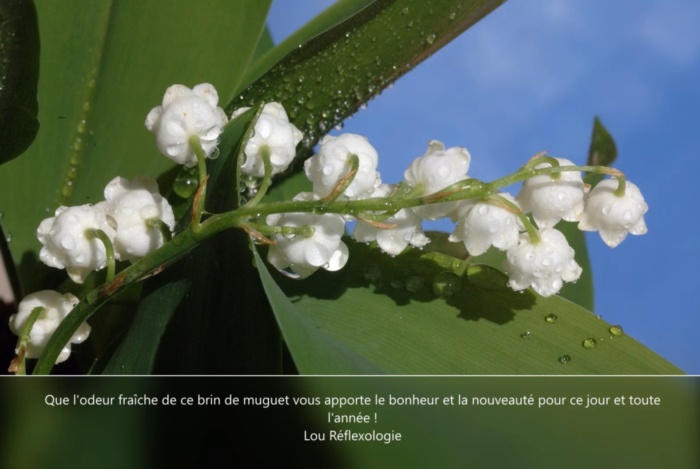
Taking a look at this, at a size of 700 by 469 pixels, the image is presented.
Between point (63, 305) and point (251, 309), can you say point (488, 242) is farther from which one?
point (63, 305)

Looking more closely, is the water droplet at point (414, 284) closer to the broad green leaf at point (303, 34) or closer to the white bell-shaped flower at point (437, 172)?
the white bell-shaped flower at point (437, 172)

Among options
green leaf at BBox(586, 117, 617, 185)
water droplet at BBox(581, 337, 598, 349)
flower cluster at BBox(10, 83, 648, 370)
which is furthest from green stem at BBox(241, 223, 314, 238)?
green leaf at BBox(586, 117, 617, 185)

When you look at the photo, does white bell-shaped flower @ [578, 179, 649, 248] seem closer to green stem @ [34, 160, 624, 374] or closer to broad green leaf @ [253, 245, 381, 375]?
green stem @ [34, 160, 624, 374]

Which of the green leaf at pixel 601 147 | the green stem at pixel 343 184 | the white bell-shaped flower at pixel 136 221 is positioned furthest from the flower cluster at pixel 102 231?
the green leaf at pixel 601 147

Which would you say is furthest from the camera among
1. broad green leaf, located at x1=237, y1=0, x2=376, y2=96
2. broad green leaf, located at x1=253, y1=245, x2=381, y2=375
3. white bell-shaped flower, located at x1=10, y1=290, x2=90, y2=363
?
broad green leaf, located at x1=237, y1=0, x2=376, y2=96

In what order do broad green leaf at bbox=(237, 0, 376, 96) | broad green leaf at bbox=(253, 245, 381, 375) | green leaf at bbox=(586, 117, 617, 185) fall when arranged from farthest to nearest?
1. green leaf at bbox=(586, 117, 617, 185)
2. broad green leaf at bbox=(237, 0, 376, 96)
3. broad green leaf at bbox=(253, 245, 381, 375)

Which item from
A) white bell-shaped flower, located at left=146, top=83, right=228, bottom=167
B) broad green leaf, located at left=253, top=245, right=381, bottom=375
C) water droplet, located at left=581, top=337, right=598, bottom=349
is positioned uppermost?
white bell-shaped flower, located at left=146, top=83, right=228, bottom=167

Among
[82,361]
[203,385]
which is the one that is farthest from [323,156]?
[82,361]
